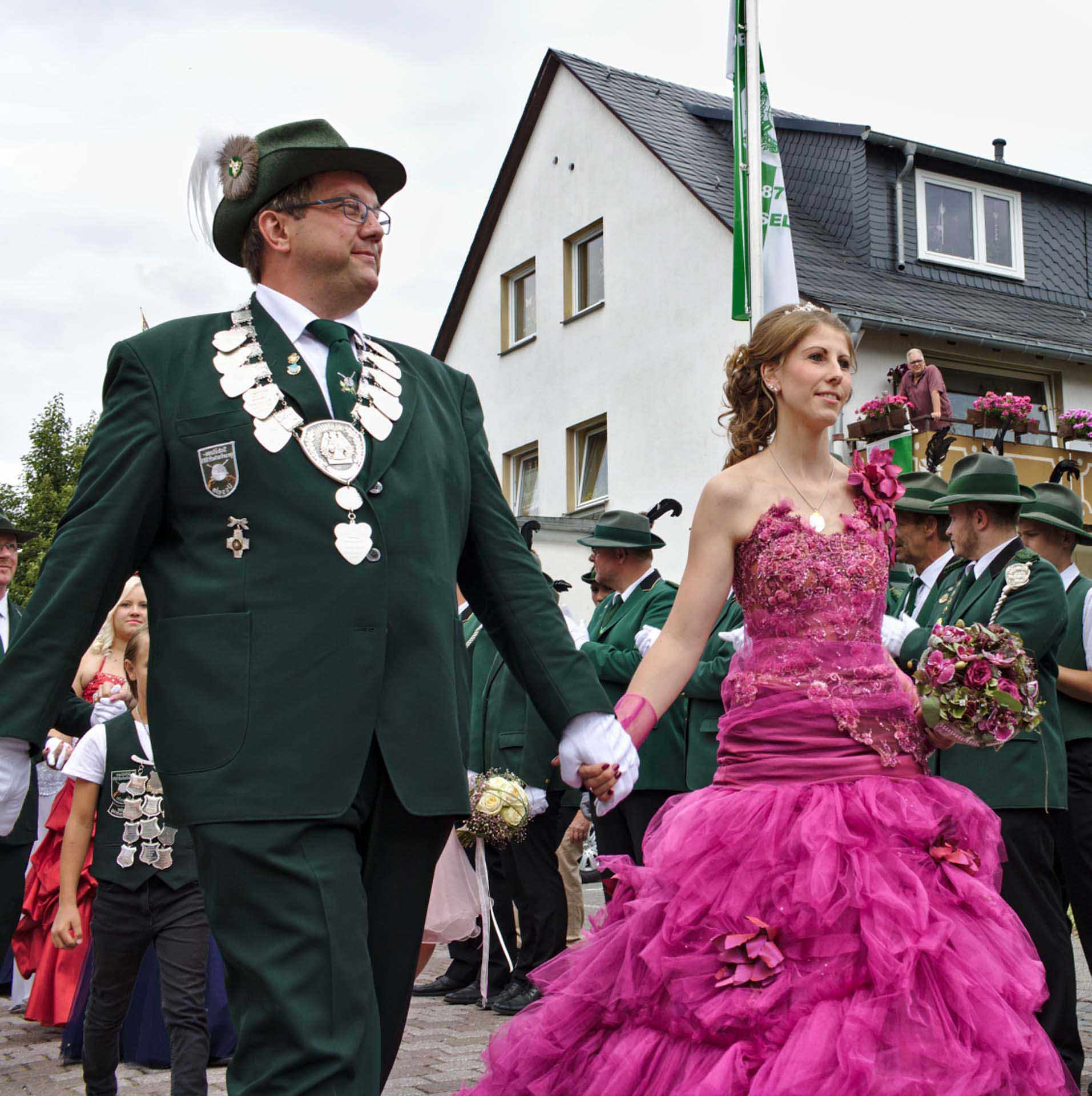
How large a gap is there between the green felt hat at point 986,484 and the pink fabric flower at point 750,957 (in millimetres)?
2378

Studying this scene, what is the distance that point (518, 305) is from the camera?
23766mm

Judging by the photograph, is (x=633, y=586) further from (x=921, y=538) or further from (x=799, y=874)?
(x=799, y=874)

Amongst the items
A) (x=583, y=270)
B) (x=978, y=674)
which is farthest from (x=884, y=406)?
(x=978, y=674)

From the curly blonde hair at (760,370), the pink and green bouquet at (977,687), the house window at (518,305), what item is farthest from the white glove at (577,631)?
the house window at (518,305)

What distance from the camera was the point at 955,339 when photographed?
62.2 feet

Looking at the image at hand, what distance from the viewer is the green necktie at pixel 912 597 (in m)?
7.00

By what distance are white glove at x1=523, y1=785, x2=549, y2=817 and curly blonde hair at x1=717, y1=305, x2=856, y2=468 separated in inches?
112

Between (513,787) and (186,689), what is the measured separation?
12.5ft

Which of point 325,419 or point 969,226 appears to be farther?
point 969,226

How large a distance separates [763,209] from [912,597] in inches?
190

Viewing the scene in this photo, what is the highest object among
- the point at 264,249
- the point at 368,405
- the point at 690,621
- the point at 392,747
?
the point at 264,249

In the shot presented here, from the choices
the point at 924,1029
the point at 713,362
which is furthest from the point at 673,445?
the point at 924,1029

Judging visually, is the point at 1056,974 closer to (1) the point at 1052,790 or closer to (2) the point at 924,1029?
(1) the point at 1052,790

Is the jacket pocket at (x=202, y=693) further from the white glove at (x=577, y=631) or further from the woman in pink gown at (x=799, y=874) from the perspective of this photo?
the white glove at (x=577, y=631)
